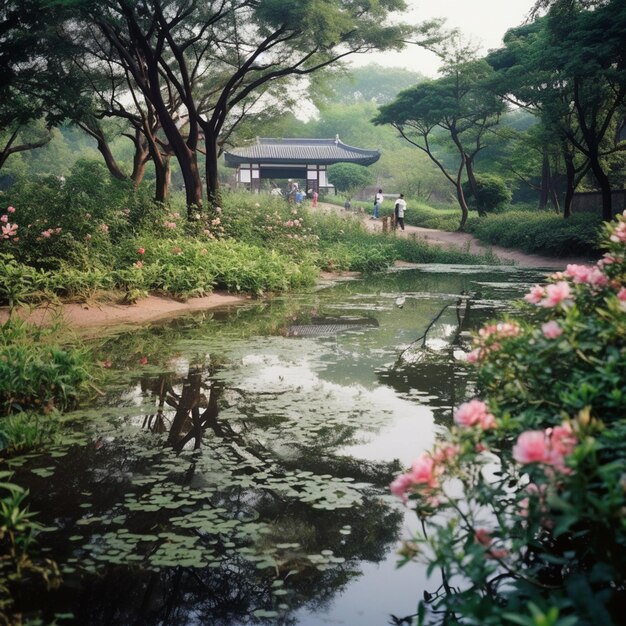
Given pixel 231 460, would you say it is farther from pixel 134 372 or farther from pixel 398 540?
pixel 134 372

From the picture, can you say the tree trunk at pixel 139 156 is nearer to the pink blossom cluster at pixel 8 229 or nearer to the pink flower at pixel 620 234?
the pink blossom cluster at pixel 8 229

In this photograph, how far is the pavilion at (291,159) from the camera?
4200 centimetres

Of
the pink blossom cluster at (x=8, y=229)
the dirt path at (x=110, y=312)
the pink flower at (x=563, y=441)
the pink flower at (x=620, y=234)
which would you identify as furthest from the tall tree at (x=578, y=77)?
the pink flower at (x=563, y=441)

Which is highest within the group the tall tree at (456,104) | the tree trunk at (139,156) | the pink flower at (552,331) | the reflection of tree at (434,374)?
the tall tree at (456,104)

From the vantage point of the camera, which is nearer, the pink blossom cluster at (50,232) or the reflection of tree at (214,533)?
the reflection of tree at (214,533)

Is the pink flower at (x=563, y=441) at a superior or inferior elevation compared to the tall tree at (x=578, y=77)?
inferior

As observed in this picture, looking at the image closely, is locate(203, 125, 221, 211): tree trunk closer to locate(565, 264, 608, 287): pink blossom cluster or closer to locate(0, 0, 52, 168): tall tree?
locate(0, 0, 52, 168): tall tree

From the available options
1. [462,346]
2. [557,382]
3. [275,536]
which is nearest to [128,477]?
[275,536]

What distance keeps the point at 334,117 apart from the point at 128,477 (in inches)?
2250

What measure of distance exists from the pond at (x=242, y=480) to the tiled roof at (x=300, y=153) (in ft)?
115

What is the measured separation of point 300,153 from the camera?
42938 millimetres

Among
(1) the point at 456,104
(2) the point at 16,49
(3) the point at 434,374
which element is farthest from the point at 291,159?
(3) the point at 434,374

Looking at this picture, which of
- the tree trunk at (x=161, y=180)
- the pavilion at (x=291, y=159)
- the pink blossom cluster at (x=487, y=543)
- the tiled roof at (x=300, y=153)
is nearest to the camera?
the pink blossom cluster at (x=487, y=543)

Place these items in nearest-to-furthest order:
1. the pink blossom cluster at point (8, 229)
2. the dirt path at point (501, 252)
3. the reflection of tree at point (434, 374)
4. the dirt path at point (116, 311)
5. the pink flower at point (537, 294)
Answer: the pink flower at point (537, 294)
the reflection of tree at point (434, 374)
the dirt path at point (116, 311)
the pink blossom cluster at point (8, 229)
the dirt path at point (501, 252)
